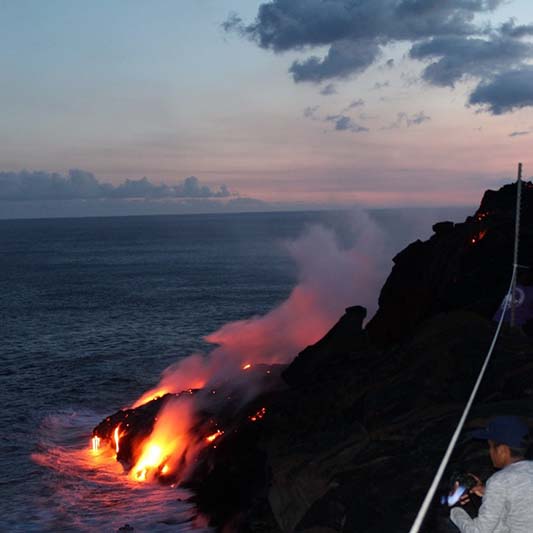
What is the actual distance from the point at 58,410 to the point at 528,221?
34625 millimetres

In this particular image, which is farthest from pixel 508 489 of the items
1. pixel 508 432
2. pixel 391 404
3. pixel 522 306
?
pixel 522 306

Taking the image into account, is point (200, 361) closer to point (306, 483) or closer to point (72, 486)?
point (72, 486)

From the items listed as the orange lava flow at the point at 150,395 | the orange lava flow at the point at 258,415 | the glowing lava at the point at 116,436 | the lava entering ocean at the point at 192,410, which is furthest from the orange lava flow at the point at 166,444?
the orange lava flow at the point at 150,395

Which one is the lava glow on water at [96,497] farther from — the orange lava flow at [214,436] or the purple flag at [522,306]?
the purple flag at [522,306]

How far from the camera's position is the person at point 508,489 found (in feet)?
17.2

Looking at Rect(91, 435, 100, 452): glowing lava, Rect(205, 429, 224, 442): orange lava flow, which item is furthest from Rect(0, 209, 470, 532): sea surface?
Rect(205, 429, 224, 442): orange lava flow

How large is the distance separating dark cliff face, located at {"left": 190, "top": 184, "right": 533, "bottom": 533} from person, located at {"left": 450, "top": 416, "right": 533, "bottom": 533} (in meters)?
4.79

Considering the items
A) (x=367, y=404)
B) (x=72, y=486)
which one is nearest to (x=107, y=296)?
(x=72, y=486)

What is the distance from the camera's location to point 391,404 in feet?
57.5

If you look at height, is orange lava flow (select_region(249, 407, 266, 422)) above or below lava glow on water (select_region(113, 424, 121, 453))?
above

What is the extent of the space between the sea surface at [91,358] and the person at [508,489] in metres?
20.7

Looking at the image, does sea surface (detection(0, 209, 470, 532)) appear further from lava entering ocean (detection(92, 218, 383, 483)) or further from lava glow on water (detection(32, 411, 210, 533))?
lava entering ocean (detection(92, 218, 383, 483))

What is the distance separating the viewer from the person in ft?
17.2

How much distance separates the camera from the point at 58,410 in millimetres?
43812
